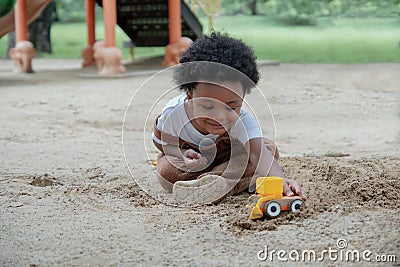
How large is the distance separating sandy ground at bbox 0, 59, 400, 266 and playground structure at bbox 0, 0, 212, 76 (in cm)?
240

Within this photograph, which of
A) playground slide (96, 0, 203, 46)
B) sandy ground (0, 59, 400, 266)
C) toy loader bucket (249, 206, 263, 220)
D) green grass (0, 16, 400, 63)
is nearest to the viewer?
sandy ground (0, 59, 400, 266)

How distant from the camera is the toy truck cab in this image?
209cm

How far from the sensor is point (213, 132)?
7.72ft

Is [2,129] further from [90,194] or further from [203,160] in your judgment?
[203,160]

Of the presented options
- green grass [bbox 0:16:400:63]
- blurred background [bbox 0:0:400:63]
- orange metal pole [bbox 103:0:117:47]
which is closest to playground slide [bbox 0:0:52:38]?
orange metal pole [bbox 103:0:117:47]

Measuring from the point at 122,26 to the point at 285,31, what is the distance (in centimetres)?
661

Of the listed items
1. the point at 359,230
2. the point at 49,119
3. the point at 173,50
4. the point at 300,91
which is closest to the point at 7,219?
the point at 359,230

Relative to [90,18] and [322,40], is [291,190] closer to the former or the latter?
[90,18]

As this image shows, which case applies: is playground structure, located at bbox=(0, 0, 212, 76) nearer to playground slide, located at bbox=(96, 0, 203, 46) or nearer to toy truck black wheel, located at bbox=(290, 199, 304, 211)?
playground slide, located at bbox=(96, 0, 203, 46)

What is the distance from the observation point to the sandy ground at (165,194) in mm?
1808

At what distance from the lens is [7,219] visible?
2.19 m

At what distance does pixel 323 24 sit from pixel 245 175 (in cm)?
1399

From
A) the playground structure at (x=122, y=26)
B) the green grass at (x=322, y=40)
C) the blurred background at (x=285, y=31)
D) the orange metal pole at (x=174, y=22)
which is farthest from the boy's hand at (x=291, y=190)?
the blurred background at (x=285, y=31)

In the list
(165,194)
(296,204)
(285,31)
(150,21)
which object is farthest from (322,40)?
(296,204)
